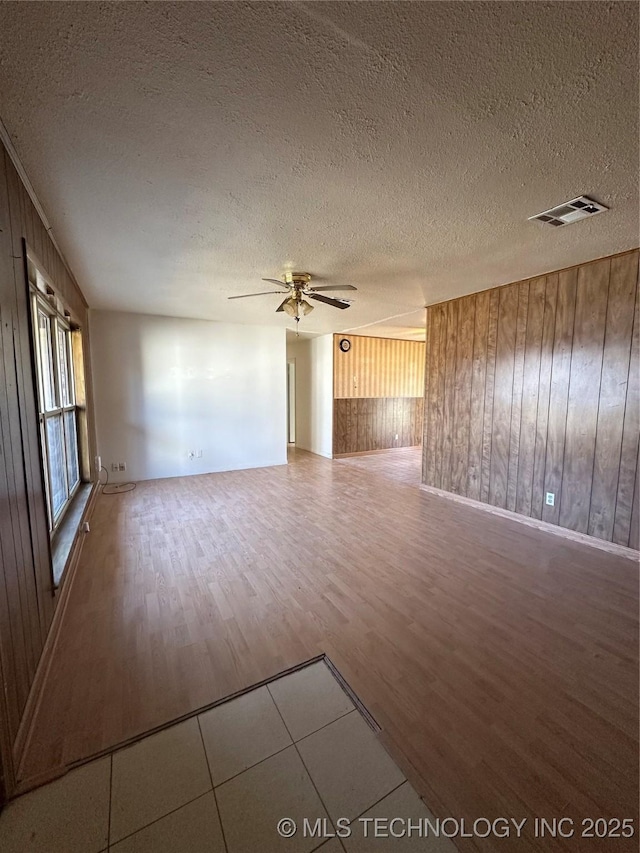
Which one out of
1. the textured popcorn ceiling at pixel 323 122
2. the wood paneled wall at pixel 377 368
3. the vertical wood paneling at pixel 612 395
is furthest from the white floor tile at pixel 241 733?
the wood paneled wall at pixel 377 368

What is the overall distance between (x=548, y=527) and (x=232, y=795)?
11.2 feet

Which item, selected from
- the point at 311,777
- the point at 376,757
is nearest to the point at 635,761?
the point at 376,757

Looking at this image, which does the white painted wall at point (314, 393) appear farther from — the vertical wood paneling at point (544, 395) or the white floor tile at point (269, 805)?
the white floor tile at point (269, 805)

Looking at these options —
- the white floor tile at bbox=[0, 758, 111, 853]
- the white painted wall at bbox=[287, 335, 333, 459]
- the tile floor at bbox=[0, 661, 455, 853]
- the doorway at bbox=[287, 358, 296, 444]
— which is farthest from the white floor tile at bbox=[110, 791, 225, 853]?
the doorway at bbox=[287, 358, 296, 444]

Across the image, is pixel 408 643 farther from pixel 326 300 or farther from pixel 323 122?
pixel 326 300

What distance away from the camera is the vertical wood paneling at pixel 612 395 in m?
2.83

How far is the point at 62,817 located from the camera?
3.66 feet

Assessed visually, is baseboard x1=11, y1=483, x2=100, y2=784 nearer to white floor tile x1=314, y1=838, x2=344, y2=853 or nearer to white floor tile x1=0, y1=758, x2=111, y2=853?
white floor tile x1=0, y1=758, x2=111, y2=853

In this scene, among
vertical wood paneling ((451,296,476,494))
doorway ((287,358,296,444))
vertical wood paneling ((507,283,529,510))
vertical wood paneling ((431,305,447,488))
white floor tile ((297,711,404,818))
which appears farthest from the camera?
doorway ((287,358,296,444))

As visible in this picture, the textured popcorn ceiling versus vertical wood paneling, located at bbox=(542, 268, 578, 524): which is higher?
the textured popcorn ceiling

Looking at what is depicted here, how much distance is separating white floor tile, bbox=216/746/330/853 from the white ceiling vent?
302 cm

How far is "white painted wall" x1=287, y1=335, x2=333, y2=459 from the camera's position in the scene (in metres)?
6.95

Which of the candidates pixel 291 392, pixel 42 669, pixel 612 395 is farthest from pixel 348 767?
pixel 291 392

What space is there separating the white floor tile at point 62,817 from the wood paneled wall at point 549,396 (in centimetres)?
372
